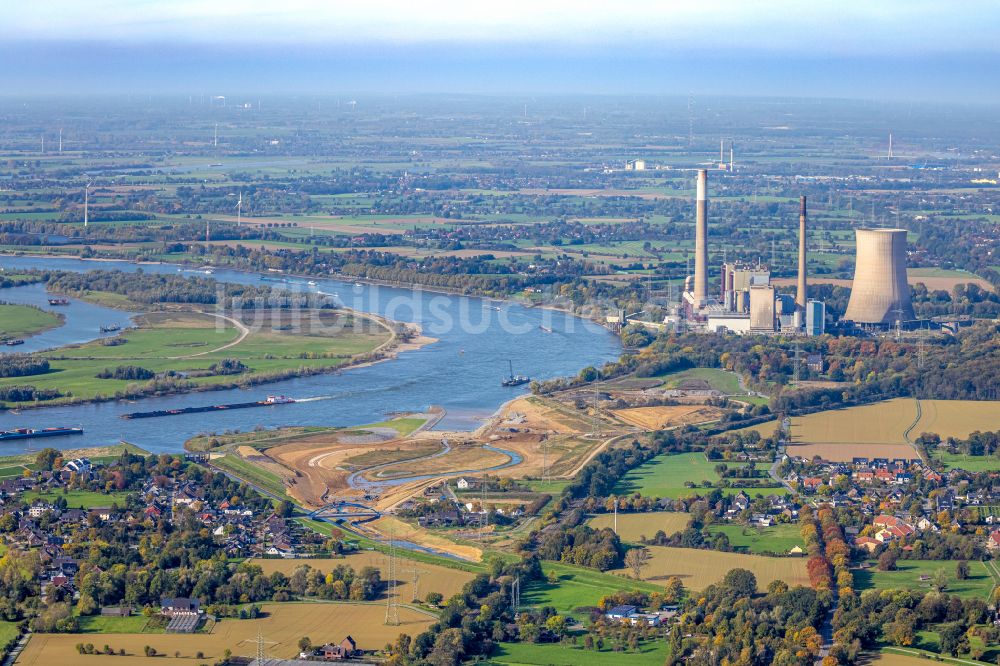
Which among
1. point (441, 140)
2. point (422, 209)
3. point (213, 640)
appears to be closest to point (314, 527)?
point (213, 640)

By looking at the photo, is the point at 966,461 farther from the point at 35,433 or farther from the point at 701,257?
the point at 701,257

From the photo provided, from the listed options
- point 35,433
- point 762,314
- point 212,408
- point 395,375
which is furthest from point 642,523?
point 762,314

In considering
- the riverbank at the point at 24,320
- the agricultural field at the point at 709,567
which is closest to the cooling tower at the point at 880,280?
the agricultural field at the point at 709,567

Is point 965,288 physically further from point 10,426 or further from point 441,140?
point 441,140

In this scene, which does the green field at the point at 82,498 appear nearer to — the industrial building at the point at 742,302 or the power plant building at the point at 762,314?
the industrial building at the point at 742,302

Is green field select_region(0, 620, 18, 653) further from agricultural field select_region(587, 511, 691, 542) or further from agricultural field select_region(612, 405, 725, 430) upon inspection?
agricultural field select_region(612, 405, 725, 430)
